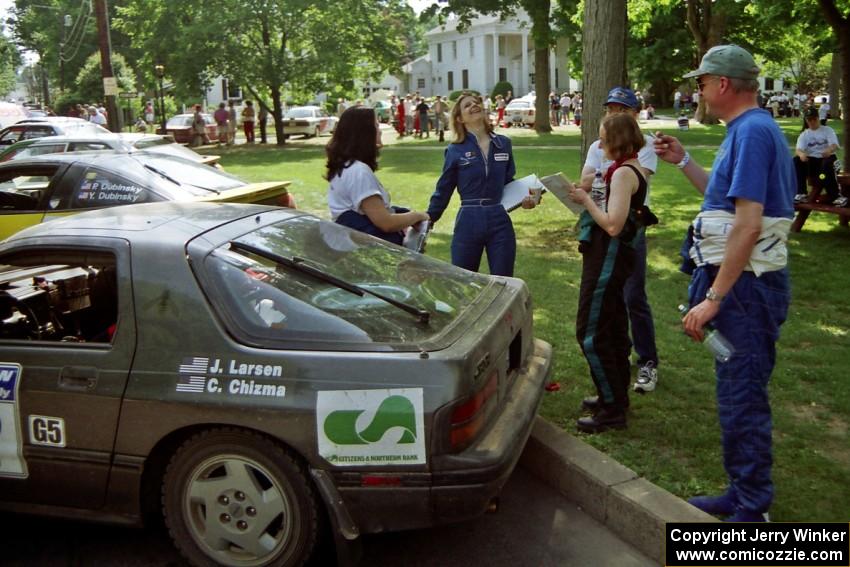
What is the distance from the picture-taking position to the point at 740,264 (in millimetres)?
3285

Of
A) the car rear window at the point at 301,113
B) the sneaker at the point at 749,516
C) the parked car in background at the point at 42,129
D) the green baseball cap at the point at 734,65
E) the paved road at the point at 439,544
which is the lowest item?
the paved road at the point at 439,544

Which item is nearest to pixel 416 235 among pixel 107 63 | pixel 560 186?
pixel 560 186

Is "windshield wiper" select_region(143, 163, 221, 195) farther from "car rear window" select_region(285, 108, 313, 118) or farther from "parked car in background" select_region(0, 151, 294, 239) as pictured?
"car rear window" select_region(285, 108, 313, 118)

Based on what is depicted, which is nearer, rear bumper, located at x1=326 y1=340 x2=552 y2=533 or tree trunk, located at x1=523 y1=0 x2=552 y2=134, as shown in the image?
rear bumper, located at x1=326 y1=340 x2=552 y2=533

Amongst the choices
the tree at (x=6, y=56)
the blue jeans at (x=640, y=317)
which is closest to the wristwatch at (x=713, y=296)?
the blue jeans at (x=640, y=317)

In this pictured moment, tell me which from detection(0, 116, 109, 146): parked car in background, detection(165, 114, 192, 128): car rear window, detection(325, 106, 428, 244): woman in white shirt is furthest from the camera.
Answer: detection(165, 114, 192, 128): car rear window

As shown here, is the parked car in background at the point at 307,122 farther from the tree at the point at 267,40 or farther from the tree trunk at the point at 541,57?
the tree trunk at the point at 541,57

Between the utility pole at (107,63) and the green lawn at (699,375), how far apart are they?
13.5m

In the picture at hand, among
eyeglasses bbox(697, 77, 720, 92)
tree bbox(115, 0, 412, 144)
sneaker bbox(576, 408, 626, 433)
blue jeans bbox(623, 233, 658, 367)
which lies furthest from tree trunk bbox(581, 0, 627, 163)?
tree bbox(115, 0, 412, 144)

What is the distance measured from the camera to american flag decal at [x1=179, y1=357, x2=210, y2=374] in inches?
129

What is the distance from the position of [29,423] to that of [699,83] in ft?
10.5

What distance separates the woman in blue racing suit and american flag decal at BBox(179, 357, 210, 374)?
8.44 ft

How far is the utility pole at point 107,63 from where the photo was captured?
20.9m

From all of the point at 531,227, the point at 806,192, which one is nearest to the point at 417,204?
the point at 531,227
